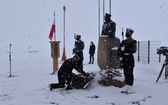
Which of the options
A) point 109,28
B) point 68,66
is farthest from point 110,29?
point 68,66

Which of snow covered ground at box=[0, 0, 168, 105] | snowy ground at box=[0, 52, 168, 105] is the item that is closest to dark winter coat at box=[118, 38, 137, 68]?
snowy ground at box=[0, 52, 168, 105]

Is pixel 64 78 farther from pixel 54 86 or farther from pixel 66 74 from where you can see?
pixel 54 86

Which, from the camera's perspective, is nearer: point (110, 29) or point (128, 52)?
point (128, 52)

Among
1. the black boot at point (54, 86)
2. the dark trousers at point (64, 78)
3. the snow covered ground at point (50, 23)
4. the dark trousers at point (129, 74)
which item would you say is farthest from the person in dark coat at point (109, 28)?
the snow covered ground at point (50, 23)

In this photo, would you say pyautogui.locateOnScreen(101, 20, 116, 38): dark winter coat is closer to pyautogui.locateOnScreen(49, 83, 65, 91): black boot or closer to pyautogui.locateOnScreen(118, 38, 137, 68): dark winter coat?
pyautogui.locateOnScreen(118, 38, 137, 68): dark winter coat

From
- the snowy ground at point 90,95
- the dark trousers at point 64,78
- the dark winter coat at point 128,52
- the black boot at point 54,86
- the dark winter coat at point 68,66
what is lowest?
the snowy ground at point 90,95

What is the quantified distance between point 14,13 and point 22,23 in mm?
3306

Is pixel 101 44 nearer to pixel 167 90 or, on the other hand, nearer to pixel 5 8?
pixel 167 90

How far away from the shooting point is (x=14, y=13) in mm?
44188

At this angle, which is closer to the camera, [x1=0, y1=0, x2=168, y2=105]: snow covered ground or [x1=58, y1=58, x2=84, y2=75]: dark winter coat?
[x1=58, y1=58, x2=84, y2=75]: dark winter coat

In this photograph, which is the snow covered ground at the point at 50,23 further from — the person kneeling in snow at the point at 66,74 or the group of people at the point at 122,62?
the person kneeling in snow at the point at 66,74

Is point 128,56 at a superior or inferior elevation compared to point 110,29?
inferior

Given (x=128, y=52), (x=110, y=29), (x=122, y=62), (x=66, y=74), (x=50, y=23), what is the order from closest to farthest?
1. (x=128, y=52)
2. (x=122, y=62)
3. (x=66, y=74)
4. (x=110, y=29)
5. (x=50, y=23)

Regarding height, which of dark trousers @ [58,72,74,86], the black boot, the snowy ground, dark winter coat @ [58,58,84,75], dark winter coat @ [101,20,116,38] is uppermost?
dark winter coat @ [101,20,116,38]
